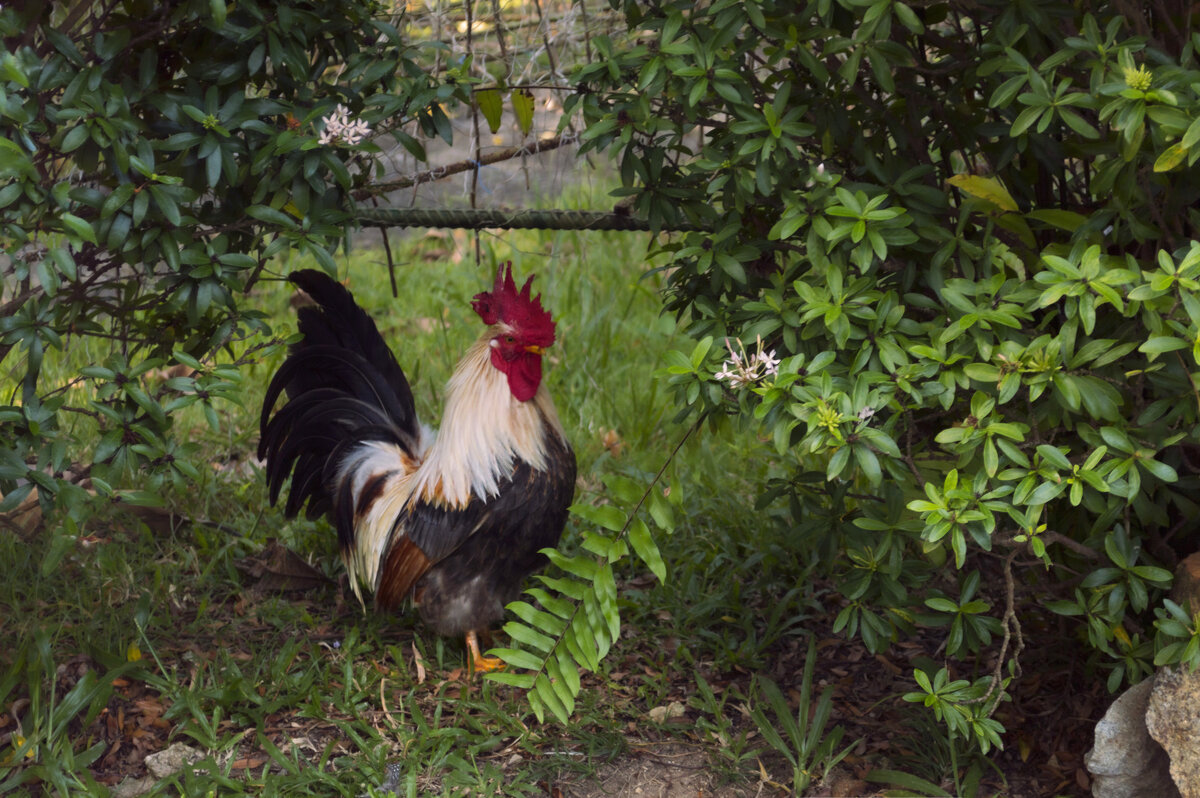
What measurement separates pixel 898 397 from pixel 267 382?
3.15 meters

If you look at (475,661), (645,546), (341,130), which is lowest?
(475,661)

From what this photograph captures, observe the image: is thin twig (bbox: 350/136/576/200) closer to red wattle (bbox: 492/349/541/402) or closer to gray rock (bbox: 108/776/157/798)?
red wattle (bbox: 492/349/541/402)

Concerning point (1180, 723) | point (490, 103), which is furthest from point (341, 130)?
point (1180, 723)

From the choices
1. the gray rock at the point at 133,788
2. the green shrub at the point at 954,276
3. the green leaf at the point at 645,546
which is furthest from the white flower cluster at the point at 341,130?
the gray rock at the point at 133,788

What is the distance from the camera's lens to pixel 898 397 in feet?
7.28

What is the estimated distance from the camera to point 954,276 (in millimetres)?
2297

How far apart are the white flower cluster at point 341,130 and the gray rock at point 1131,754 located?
2148mm

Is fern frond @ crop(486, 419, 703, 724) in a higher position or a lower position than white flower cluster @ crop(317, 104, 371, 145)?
lower

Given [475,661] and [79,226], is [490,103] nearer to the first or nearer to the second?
[79,226]

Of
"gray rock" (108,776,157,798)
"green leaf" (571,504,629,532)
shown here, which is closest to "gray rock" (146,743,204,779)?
"gray rock" (108,776,157,798)

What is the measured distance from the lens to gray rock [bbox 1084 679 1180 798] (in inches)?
94.2

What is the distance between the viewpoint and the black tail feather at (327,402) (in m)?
3.48

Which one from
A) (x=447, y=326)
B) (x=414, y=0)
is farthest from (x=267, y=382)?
(x=414, y=0)

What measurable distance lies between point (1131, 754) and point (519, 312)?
194 cm
